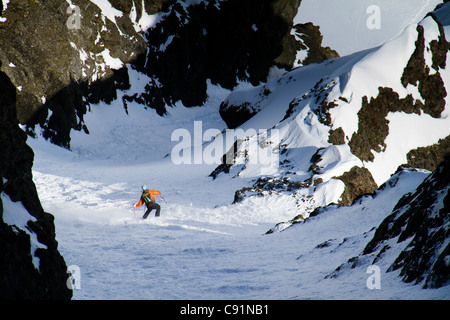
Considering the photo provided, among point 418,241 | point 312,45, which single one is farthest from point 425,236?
point 312,45

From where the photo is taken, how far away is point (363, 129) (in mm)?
20328

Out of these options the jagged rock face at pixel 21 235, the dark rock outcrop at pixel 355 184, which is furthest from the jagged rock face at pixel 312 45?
the jagged rock face at pixel 21 235

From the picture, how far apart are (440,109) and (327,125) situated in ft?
29.0

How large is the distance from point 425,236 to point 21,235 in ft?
14.4

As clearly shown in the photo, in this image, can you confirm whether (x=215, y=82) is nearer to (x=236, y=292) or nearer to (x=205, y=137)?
(x=205, y=137)

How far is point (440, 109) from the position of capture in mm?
23906

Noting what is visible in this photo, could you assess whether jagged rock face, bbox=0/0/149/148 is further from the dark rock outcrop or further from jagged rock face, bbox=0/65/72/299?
jagged rock face, bbox=0/65/72/299

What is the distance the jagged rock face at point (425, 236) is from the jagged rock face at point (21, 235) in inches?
149

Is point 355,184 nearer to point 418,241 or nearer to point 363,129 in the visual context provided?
point 363,129

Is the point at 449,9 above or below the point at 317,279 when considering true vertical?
above

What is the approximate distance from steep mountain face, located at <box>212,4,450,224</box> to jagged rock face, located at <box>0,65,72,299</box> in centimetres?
1121

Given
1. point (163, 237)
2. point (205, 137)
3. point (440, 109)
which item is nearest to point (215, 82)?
point (205, 137)
